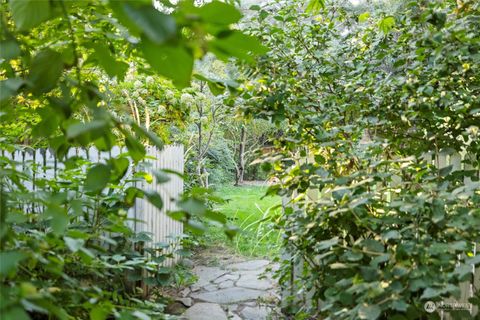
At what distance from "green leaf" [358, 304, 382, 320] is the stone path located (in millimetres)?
1663

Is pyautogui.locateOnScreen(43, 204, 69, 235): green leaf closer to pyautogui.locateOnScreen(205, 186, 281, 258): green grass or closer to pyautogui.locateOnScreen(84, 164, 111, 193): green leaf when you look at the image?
pyautogui.locateOnScreen(84, 164, 111, 193): green leaf

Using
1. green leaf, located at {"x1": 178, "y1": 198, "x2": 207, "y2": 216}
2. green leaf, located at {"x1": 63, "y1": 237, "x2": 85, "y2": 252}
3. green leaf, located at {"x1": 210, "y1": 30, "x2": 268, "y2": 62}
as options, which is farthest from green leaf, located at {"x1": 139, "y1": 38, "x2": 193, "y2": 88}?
green leaf, located at {"x1": 63, "y1": 237, "x2": 85, "y2": 252}

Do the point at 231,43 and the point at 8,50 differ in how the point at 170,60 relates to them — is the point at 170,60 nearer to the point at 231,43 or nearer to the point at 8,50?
the point at 231,43

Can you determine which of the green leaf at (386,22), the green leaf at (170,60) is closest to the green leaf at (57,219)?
the green leaf at (170,60)

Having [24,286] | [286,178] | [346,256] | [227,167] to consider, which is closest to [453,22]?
[286,178]

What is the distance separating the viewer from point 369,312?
3.41ft

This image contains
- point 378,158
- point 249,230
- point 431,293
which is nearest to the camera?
point 431,293

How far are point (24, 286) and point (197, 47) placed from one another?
33 cm

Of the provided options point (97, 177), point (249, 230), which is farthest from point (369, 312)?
point (249, 230)

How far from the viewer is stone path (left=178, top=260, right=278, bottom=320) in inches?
119

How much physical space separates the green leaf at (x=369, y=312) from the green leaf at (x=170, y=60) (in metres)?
0.82

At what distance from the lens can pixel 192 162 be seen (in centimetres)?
578

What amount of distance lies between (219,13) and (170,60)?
2.9 inches

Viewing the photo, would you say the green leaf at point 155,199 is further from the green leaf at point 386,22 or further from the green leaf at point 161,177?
the green leaf at point 386,22
